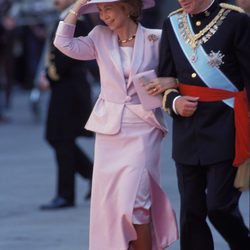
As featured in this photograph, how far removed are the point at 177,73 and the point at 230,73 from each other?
0.32 metres

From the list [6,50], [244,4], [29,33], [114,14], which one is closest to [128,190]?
[114,14]

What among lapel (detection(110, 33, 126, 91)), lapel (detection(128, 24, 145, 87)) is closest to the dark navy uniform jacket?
lapel (detection(128, 24, 145, 87))

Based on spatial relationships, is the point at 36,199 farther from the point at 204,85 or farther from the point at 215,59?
the point at 215,59

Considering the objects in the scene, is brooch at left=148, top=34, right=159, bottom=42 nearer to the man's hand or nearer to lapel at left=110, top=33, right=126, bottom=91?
lapel at left=110, top=33, right=126, bottom=91

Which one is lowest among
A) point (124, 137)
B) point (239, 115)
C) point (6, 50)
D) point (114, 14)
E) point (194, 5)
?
point (6, 50)

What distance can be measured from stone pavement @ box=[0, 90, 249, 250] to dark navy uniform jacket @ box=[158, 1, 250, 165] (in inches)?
60.8

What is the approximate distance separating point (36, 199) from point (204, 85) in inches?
160

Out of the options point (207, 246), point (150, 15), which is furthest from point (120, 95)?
point (150, 15)

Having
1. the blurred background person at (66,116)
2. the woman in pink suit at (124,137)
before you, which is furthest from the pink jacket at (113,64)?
the blurred background person at (66,116)

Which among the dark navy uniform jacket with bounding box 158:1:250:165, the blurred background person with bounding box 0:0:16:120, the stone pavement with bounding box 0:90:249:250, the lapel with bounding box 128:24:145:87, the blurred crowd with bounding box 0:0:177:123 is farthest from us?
the blurred crowd with bounding box 0:0:177:123

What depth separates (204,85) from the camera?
5973 millimetres

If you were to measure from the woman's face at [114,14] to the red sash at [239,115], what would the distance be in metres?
0.63

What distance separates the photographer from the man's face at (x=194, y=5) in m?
5.96

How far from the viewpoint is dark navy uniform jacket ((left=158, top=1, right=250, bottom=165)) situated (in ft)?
19.4
